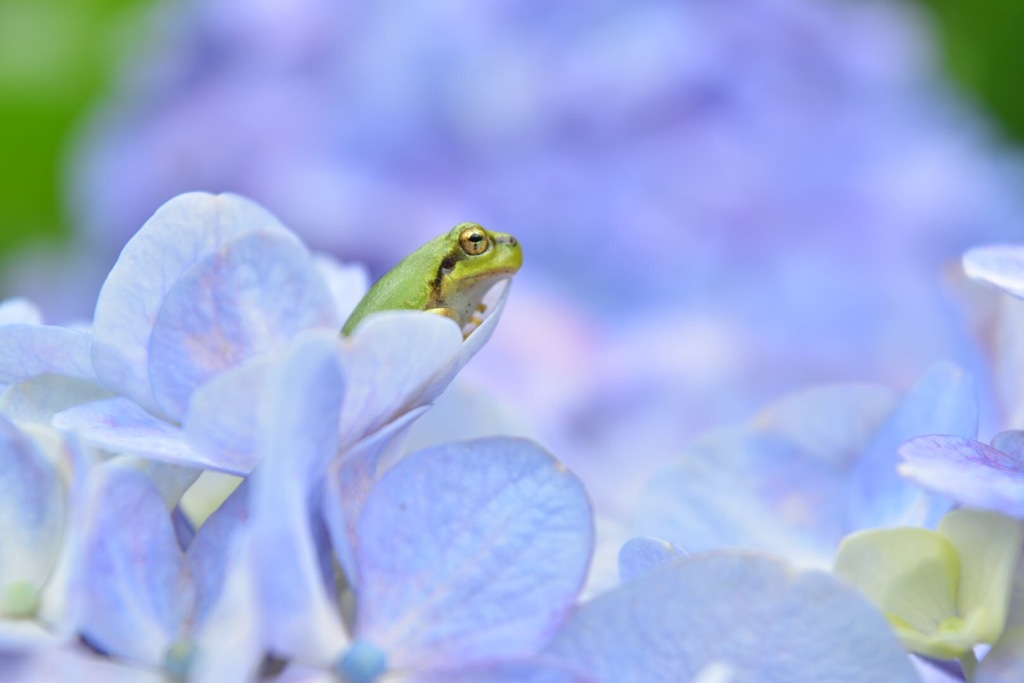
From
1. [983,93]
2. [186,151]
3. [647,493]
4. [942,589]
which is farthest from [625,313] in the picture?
[942,589]

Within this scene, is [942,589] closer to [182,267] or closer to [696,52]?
[182,267]

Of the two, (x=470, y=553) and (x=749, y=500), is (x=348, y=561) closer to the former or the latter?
(x=470, y=553)

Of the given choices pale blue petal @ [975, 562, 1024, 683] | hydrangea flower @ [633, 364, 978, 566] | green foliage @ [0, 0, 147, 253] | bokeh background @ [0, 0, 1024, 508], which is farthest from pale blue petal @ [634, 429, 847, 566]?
green foliage @ [0, 0, 147, 253]

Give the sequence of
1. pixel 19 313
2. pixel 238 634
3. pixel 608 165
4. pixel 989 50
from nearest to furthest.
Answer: pixel 238 634, pixel 19 313, pixel 608 165, pixel 989 50

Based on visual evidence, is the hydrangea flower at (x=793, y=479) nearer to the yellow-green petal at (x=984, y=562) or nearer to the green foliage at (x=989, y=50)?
the yellow-green petal at (x=984, y=562)

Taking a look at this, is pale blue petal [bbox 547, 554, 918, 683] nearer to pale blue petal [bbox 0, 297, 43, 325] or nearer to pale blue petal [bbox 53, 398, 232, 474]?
pale blue petal [bbox 53, 398, 232, 474]

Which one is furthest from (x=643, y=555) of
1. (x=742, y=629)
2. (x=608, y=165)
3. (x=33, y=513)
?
(x=608, y=165)
